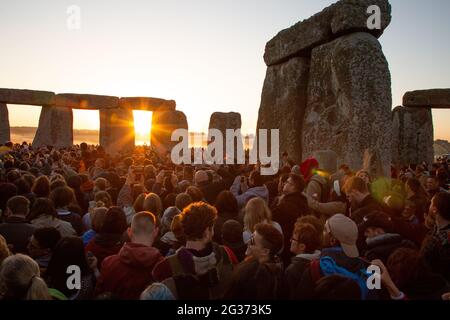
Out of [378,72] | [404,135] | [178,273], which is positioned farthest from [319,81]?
[404,135]

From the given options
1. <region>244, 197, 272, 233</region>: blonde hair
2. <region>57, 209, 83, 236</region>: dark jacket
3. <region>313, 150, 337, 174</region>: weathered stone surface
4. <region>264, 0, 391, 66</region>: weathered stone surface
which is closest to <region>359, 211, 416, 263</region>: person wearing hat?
<region>244, 197, 272, 233</region>: blonde hair

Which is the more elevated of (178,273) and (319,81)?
(319,81)

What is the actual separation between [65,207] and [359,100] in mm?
5931

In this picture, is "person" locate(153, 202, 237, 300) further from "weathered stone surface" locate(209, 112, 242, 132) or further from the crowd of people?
"weathered stone surface" locate(209, 112, 242, 132)

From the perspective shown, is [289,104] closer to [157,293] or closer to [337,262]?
[337,262]

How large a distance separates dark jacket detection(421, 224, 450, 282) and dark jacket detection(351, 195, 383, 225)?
27.6 inches

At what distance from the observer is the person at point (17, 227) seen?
3.82 metres

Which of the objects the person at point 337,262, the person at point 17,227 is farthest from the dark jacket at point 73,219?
the person at point 337,262

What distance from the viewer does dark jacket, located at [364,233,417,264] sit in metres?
3.32

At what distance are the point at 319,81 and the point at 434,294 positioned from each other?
7258 mm

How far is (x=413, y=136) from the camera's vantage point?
57.7ft

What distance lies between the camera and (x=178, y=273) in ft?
9.27
